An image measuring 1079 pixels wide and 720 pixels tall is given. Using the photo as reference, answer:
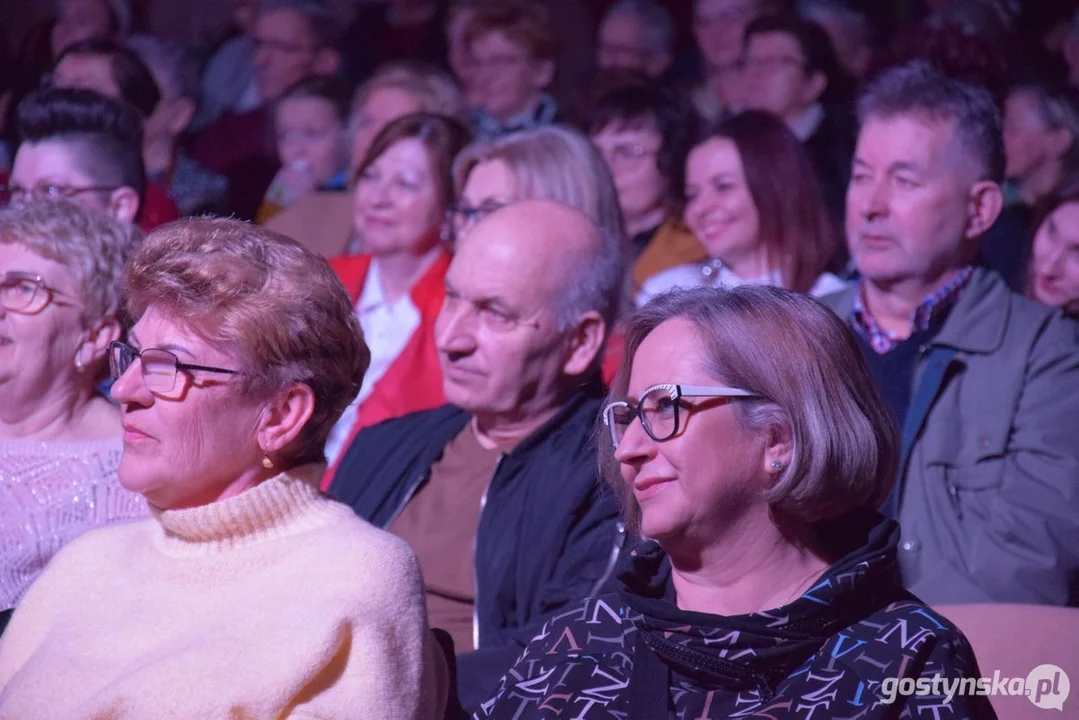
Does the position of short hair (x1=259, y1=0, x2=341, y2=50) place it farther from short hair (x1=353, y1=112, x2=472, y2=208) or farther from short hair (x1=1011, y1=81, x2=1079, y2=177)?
short hair (x1=1011, y1=81, x2=1079, y2=177)

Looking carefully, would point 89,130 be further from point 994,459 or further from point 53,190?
point 994,459

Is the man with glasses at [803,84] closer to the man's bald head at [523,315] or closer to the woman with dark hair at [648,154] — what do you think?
the woman with dark hair at [648,154]

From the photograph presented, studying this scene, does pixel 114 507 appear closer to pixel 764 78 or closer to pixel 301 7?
pixel 764 78

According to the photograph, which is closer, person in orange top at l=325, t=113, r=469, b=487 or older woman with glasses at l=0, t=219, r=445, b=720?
older woman with glasses at l=0, t=219, r=445, b=720

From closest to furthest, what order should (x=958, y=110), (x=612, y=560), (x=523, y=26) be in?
(x=612, y=560), (x=958, y=110), (x=523, y=26)

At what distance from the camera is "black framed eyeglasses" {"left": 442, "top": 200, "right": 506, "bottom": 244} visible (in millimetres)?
3756

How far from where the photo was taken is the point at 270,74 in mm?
6254

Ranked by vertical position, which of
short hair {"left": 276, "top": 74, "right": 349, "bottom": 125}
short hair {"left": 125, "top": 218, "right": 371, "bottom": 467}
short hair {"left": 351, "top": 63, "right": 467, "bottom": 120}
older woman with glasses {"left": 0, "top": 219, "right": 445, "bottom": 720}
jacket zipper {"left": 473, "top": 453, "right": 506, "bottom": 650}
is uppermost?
short hair {"left": 351, "top": 63, "right": 467, "bottom": 120}

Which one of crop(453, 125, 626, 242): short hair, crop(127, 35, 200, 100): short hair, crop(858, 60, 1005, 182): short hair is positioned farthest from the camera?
crop(127, 35, 200, 100): short hair

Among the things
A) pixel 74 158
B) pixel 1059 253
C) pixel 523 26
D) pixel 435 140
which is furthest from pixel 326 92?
pixel 1059 253

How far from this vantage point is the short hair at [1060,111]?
4582 millimetres

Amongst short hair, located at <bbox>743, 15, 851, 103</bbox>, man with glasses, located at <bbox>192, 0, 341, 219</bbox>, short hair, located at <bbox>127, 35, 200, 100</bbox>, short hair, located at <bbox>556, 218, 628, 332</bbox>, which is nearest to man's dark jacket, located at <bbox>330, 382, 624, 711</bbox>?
short hair, located at <bbox>556, 218, 628, 332</bbox>

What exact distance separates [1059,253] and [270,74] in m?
3.78

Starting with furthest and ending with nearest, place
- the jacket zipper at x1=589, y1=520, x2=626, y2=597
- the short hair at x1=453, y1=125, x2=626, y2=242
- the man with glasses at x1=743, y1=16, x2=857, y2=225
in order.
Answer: the man with glasses at x1=743, y1=16, x2=857, y2=225, the short hair at x1=453, y1=125, x2=626, y2=242, the jacket zipper at x1=589, y1=520, x2=626, y2=597
